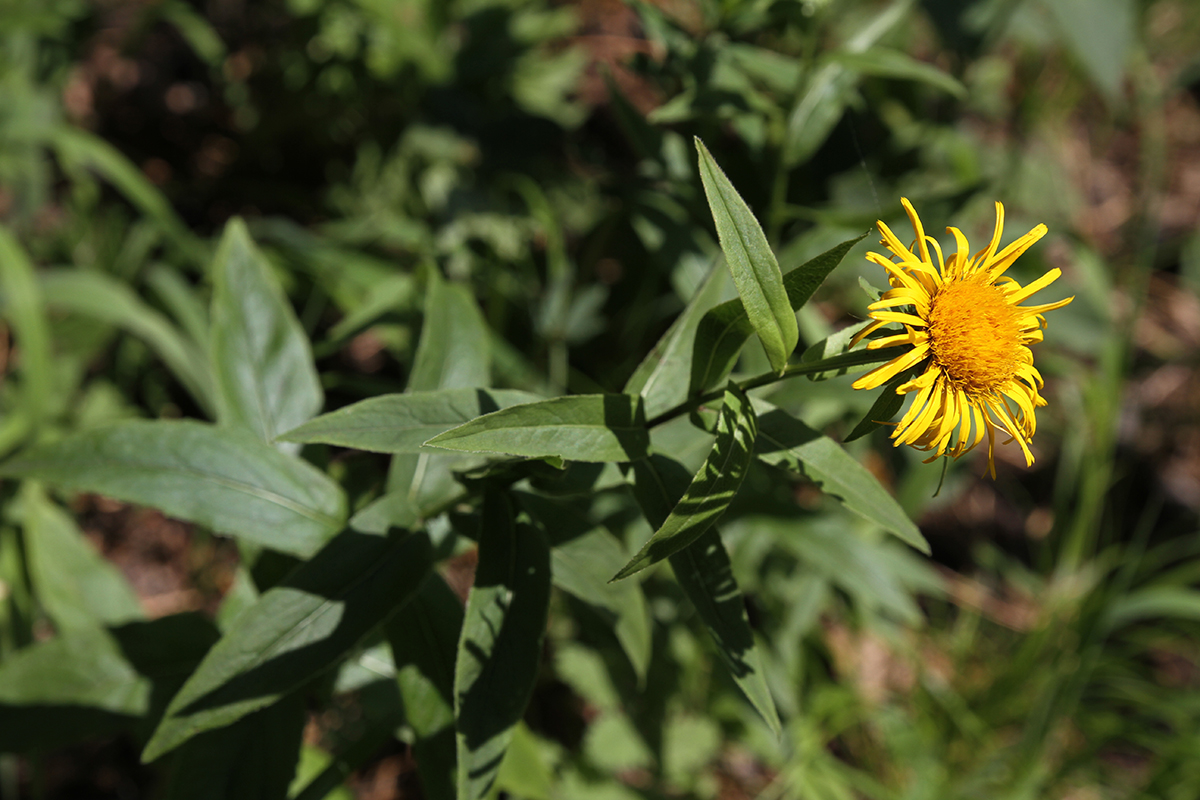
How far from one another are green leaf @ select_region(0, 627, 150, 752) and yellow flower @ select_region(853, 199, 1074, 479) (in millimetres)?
1280

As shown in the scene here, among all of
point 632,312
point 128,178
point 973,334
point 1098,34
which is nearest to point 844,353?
point 973,334

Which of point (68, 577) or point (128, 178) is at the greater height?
point (128, 178)

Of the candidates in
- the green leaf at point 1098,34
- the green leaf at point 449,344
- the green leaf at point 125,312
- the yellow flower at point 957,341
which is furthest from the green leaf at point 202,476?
the green leaf at point 1098,34

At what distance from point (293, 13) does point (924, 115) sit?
2003 millimetres

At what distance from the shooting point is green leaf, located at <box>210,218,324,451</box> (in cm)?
141

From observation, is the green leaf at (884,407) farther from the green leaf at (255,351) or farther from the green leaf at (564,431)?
the green leaf at (255,351)

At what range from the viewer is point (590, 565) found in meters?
1.19

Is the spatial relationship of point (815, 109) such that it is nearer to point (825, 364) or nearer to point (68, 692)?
point (825, 364)

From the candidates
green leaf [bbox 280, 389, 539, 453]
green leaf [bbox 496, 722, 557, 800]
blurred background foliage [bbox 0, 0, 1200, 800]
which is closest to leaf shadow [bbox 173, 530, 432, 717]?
green leaf [bbox 280, 389, 539, 453]

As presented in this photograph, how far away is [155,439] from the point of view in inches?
47.4

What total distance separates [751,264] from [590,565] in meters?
0.53

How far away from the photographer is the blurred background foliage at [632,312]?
5.77 ft

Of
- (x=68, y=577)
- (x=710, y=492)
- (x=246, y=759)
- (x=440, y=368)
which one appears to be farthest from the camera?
(x=68, y=577)

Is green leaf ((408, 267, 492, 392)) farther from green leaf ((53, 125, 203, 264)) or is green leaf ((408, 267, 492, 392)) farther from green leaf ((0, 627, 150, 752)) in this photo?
green leaf ((53, 125, 203, 264))
